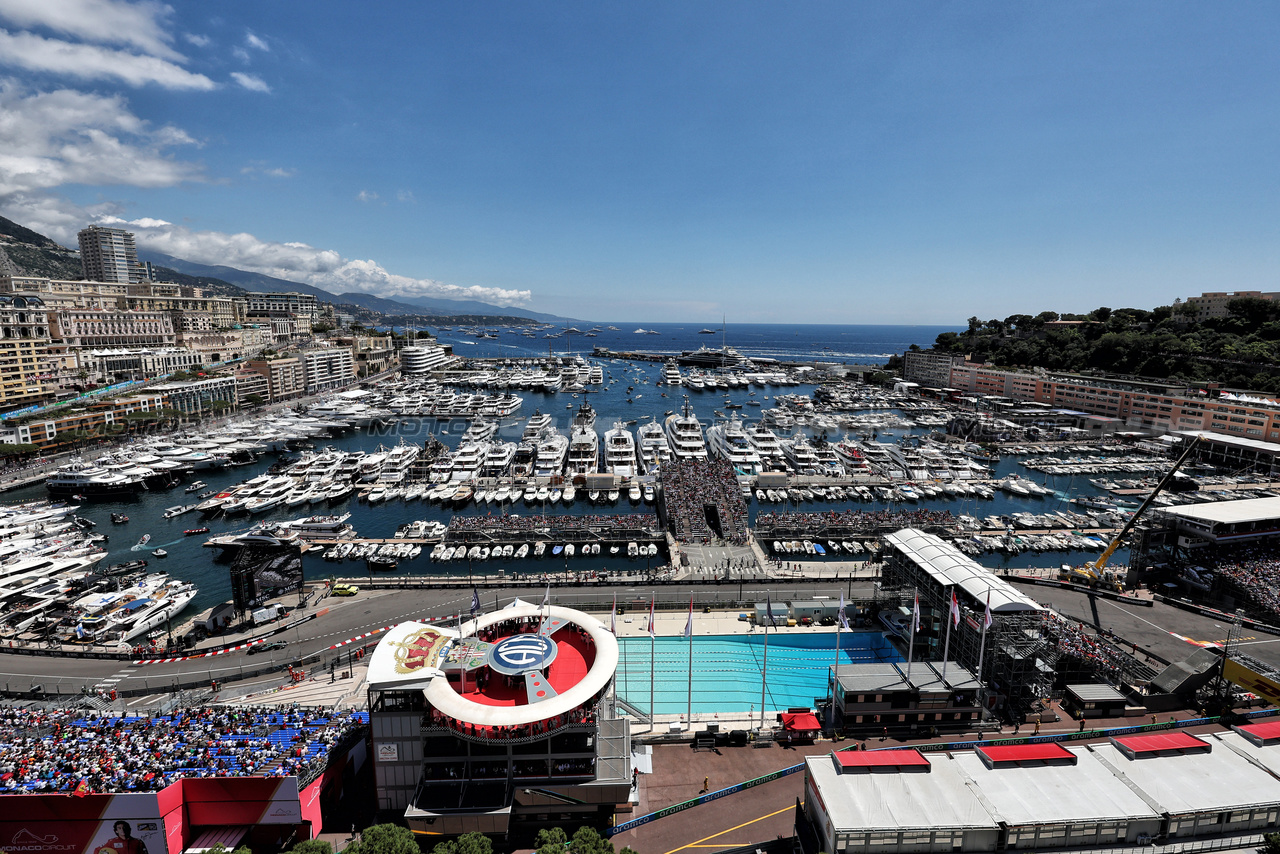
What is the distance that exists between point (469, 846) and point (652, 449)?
65.0m

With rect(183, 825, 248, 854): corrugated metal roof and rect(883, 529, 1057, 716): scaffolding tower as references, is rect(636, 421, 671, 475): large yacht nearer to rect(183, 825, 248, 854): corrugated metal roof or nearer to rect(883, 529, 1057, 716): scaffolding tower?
rect(883, 529, 1057, 716): scaffolding tower

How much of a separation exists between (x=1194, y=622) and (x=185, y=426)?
119m

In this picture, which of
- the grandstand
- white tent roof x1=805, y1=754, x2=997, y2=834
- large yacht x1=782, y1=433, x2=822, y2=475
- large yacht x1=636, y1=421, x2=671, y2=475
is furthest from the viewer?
large yacht x1=636, y1=421, x2=671, y2=475

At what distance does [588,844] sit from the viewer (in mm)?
17062

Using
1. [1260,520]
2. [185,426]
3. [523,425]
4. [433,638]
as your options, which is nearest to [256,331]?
[185,426]

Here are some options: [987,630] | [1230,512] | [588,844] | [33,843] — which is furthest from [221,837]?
[1230,512]

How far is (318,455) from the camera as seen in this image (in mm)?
76562

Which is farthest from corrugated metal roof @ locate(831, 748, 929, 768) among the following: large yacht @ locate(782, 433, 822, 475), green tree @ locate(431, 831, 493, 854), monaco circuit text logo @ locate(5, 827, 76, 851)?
large yacht @ locate(782, 433, 822, 475)

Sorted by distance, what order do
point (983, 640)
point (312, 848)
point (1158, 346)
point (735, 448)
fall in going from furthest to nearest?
point (1158, 346) → point (735, 448) → point (983, 640) → point (312, 848)

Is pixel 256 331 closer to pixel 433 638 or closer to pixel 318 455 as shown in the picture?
pixel 318 455

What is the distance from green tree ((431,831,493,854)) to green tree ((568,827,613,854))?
2533 millimetres

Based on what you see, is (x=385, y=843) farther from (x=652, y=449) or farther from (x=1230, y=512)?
(x=652, y=449)

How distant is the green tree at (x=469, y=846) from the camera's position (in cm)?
1702

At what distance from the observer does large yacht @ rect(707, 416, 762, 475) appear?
73431 millimetres
